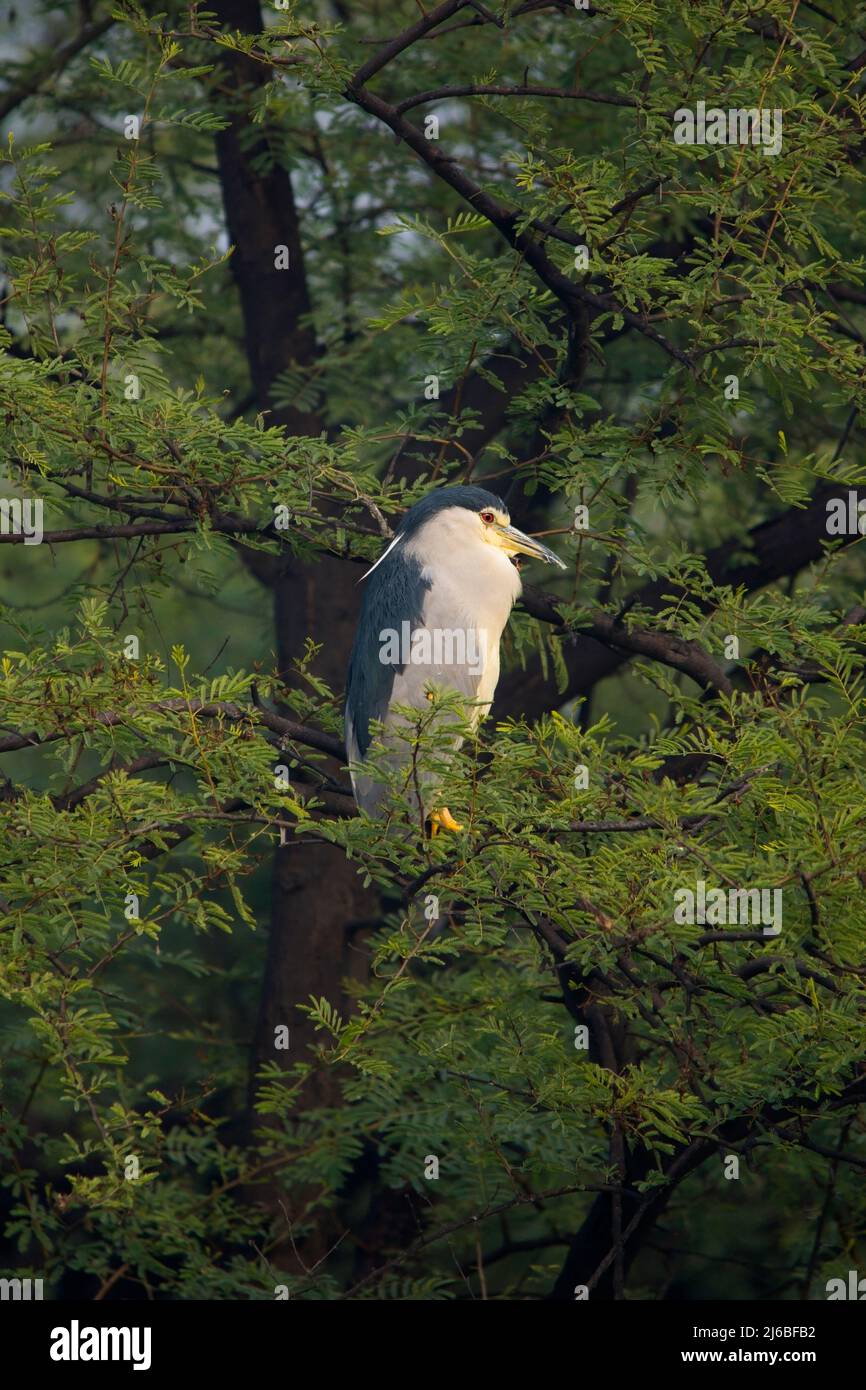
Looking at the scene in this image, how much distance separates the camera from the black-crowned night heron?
168 inches

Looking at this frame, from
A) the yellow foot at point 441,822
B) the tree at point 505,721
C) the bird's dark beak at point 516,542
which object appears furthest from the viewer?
the bird's dark beak at point 516,542

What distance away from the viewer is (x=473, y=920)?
3230 millimetres

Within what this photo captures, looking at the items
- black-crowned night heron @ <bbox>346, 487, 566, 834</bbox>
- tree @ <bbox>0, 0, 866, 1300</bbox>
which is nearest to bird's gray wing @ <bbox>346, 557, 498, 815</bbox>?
black-crowned night heron @ <bbox>346, 487, 566, 834</bbox>

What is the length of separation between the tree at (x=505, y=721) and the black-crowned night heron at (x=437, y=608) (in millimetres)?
159

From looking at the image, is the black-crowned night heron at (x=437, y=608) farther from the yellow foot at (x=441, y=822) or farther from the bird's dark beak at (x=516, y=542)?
the yellow foot at (x=441, y=822)

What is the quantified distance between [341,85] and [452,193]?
9.91ft

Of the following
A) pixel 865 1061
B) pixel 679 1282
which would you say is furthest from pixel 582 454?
pixel 679 1282

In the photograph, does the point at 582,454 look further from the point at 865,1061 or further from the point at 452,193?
the point at 452,193

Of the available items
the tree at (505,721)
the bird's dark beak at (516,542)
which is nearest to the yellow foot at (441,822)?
the tree at (505,721)

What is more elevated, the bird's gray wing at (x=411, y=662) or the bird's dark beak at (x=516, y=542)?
the bird's dark beak at (x=516, y=542)

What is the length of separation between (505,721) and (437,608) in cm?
49

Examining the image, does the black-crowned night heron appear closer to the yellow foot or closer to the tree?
the tree

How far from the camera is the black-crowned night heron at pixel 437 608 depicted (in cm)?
427

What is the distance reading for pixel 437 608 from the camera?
14.1 ft
